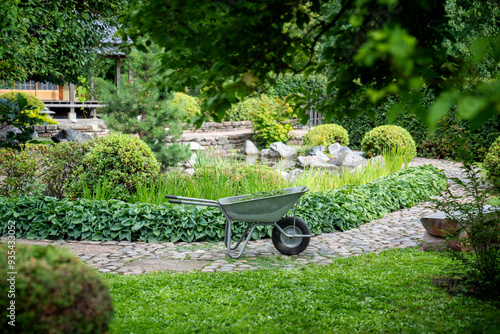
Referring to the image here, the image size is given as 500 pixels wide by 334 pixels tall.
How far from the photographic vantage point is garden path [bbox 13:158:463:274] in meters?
4.36

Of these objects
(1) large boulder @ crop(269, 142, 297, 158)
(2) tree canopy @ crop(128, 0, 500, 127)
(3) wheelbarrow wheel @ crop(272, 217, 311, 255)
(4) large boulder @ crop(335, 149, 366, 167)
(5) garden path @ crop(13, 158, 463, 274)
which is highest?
(2) tree canopy @ crop(128, 0, 500, 127)

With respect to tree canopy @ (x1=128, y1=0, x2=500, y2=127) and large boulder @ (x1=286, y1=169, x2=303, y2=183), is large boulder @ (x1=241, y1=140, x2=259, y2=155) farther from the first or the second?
tree canopy @ (x1=128, y1=0, x2=500, y2=127)

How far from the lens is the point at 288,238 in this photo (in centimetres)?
488

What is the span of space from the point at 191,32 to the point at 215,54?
21cm

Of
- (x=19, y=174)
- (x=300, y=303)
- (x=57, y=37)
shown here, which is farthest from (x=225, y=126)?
(x=300, y=303)

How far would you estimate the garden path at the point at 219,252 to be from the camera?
14.3 ft

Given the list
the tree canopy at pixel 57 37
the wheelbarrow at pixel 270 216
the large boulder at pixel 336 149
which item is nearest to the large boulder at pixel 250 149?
the large boulder at pixel 336 149

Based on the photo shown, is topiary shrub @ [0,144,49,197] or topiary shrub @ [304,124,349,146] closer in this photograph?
topiary shrub @ [0,144,49,197]

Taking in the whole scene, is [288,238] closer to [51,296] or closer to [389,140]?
[51,296]

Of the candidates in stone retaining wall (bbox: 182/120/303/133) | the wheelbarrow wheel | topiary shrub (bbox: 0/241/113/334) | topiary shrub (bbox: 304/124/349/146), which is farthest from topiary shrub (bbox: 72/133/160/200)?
stone retaining wall (bbox: 182/120/303/133)

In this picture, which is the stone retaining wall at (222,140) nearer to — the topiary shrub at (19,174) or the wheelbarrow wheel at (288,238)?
the topiary shrub at (19,174)

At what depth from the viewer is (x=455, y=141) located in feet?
11.3

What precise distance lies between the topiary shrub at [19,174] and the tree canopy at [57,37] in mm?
2229

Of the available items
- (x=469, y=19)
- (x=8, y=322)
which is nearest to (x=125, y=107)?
(x=8, y=322)
